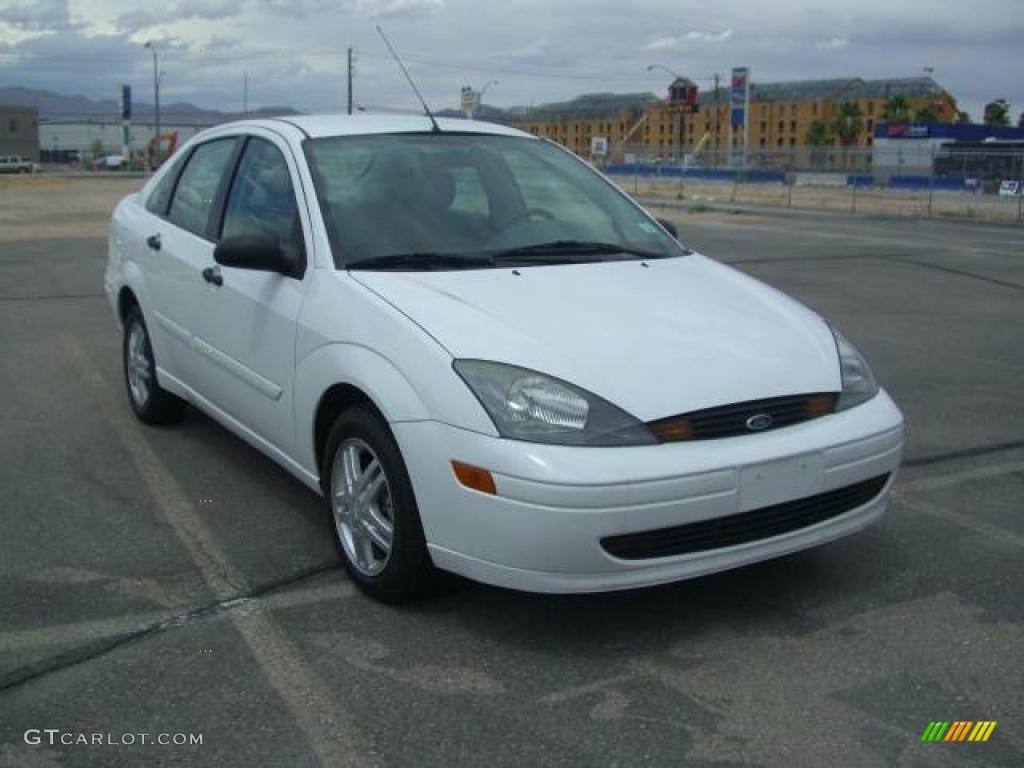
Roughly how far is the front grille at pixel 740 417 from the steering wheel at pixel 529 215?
1446mm

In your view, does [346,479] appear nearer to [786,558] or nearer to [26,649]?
[26,649]

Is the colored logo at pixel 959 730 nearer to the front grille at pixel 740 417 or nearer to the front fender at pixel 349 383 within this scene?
the front grille at pixel 740 417

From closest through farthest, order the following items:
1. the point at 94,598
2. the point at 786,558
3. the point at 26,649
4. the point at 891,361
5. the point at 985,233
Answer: the point at 26,649 < the point at 94,598 < the point at 786,558 < the point at 891,361 < the point at 985,233

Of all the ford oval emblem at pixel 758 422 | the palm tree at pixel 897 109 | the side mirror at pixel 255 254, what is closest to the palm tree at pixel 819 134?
the palm tree at pixel 897 109

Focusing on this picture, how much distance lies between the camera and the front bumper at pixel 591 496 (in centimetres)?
322

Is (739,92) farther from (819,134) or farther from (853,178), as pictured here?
(819,134)

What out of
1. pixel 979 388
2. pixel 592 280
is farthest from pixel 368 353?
pixel 979 388

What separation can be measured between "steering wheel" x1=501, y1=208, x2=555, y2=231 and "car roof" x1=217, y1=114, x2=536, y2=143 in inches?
24.6

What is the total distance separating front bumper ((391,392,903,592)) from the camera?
3.22m

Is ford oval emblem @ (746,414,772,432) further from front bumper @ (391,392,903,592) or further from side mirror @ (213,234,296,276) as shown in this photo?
side mirror @ (213,234,296,276)

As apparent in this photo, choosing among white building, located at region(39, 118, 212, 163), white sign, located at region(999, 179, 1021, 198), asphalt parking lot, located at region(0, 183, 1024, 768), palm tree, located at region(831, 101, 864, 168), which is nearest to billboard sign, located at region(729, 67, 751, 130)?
white sign, located at region(999, 179, 1021, 198)

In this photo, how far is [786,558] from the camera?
13.9 feet

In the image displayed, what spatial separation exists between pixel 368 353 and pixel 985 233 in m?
23.6

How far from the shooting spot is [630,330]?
12.1 ft
